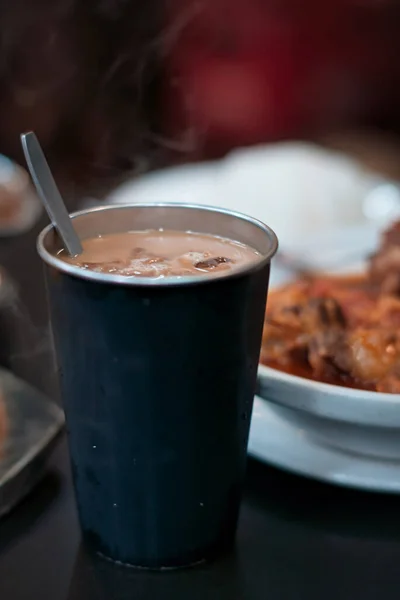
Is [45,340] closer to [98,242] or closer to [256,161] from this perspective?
[98,242]

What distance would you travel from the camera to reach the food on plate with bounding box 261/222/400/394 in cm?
73

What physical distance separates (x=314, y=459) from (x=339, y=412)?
96 mm

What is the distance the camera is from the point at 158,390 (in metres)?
0.54

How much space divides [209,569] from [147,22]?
1627mm

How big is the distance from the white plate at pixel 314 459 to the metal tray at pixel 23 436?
21cm

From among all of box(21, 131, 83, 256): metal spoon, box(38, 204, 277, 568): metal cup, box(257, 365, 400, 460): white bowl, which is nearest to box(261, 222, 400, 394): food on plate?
box(257, 365, 400, 460): white bowl

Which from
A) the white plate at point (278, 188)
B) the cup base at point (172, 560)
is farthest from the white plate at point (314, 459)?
the white plate at point (278, 188)

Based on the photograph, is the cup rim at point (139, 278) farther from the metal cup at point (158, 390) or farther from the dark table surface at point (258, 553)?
the dark table surface at point (258, 553)

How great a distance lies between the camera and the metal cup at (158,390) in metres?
0.52

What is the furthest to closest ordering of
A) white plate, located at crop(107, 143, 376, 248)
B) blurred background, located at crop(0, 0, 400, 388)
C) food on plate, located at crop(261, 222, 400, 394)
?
white plate, located at crop(107, 143, 376, 248)
blurred background, located at crop(0, 0, 400, 388)
food on plate, located at crop(261, 222, 400, 394)

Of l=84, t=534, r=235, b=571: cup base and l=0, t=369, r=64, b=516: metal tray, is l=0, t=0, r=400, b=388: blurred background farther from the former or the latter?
l=84, t=534, r=235, b=571: cup base

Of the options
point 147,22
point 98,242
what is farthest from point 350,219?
point 98,242

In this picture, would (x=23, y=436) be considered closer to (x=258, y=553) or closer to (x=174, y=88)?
(x=258, y=553)

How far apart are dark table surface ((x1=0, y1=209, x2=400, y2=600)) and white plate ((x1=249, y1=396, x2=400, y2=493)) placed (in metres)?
0.02
